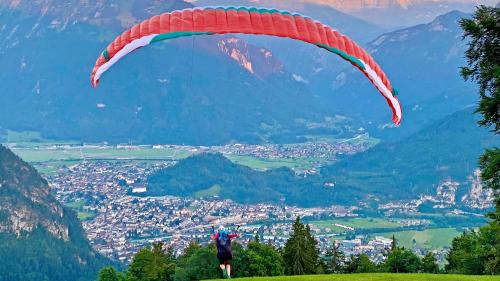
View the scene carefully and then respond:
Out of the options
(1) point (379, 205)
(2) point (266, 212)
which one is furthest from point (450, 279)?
(1) point (379, 205)

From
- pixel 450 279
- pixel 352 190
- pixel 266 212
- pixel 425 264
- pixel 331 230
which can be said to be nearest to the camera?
pixel 450 279

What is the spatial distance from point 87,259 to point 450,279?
8268 centimetres

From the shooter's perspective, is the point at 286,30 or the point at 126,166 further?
the point at 126,166

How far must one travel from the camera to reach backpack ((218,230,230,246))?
22844 millimetres

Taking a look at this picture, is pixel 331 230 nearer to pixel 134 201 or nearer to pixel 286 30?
pixel 134 201

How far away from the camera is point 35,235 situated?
112 m

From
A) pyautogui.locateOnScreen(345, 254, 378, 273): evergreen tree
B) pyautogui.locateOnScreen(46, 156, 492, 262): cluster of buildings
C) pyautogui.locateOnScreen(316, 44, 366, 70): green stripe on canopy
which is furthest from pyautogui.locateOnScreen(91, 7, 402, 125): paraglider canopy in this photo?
pyautogui.locateOnScreen(46, 156, 492, 262): cluster of buildings

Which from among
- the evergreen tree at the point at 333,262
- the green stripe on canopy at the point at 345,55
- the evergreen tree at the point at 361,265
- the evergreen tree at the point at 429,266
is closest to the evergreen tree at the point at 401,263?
the evergreen tree at the point at 429,266

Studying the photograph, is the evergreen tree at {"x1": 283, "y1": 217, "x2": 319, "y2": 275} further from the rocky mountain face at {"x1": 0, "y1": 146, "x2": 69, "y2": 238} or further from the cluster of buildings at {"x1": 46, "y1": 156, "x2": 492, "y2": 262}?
the rocky mountain face at {"x1": 0, "y1": 146, "x2": 69, "y2": 238}

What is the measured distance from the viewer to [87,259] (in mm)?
103188

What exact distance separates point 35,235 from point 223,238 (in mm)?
93944

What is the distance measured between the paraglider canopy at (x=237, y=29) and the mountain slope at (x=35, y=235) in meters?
77.9

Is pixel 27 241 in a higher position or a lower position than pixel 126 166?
lower

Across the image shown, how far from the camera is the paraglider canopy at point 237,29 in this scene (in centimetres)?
2391
